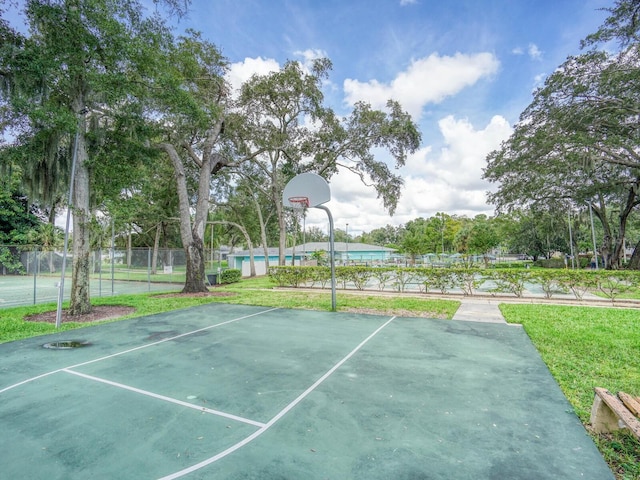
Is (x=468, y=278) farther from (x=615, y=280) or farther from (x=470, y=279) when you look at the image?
(x=615, y=280)

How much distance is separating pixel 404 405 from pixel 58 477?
2.71m

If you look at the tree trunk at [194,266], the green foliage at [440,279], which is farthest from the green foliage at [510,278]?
the tree trunk at [194,266]

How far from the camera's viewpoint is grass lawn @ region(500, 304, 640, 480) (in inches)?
94.8

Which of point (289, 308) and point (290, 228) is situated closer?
point (289, 308)

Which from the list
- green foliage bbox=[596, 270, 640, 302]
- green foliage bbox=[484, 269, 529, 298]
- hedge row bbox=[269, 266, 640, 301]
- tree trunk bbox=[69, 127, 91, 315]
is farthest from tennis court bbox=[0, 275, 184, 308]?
green foliage bbox=[596, 270, 640, 302]

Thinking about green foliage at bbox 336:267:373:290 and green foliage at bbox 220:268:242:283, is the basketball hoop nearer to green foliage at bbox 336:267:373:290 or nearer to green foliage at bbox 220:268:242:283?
green foliage at bbox 336:267:373:290

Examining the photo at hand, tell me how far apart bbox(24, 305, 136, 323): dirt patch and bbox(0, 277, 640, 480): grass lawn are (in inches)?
10.9

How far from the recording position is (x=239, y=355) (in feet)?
15.2

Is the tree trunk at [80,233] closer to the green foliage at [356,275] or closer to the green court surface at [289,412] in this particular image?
the green court surface at [289,412]

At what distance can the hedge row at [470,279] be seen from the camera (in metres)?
9.72

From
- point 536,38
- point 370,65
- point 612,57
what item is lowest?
point 536,38

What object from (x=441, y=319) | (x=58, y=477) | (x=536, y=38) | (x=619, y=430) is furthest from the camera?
(x=536, y=38)

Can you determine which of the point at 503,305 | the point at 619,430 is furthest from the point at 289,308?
the point at 619,430

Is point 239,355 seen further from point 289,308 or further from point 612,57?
point 612,57
